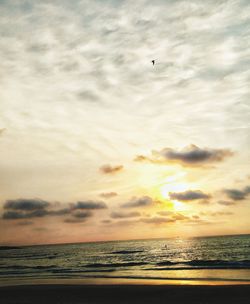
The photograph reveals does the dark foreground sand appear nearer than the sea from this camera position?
Yes

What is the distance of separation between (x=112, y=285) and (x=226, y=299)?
11.0m

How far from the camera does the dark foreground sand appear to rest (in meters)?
20.6

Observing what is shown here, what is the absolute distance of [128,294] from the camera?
23.1 m

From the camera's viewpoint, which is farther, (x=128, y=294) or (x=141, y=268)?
(x=141, y=268)

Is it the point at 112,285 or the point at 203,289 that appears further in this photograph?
the point at 112,285

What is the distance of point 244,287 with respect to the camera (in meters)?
24.3

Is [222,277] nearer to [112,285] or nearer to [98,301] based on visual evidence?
[112,285]

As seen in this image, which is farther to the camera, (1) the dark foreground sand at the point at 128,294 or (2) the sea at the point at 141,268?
(2) the sea at the point at 141,268

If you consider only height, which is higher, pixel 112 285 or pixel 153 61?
pixel 153 61

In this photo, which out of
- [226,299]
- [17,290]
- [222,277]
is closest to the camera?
[226,299]

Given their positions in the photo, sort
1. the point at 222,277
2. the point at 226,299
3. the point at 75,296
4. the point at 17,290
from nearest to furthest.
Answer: the point at 226,299, the point at 75,296, the point at 17,290, the point at 222,277

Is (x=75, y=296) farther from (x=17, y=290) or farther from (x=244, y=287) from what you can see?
(x=244, y=287)

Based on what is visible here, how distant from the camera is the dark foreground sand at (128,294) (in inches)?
811

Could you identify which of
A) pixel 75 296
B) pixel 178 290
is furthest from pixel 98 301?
pixel 178 290
